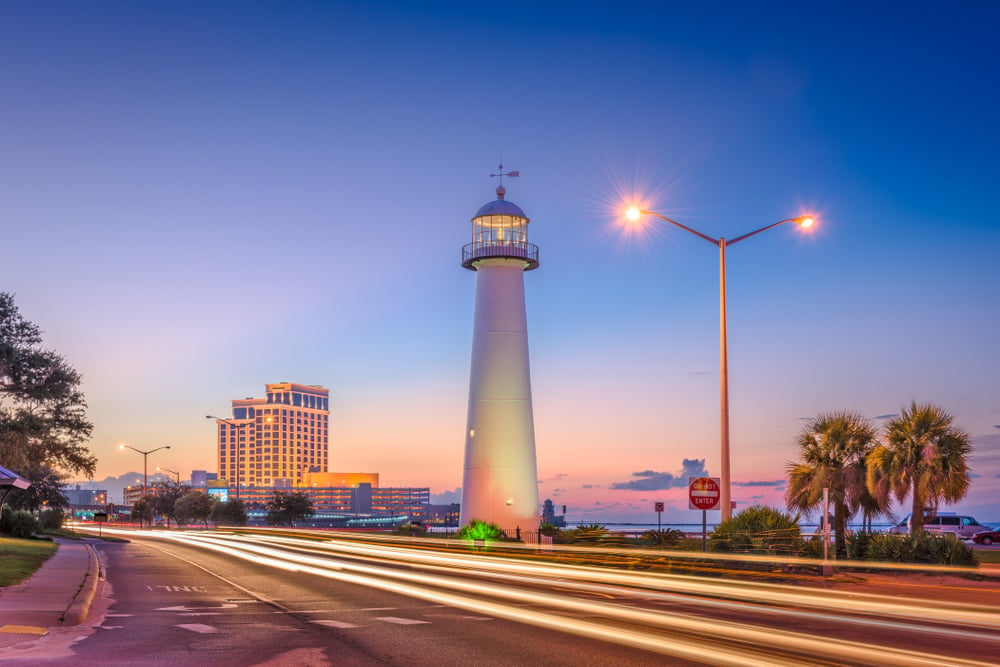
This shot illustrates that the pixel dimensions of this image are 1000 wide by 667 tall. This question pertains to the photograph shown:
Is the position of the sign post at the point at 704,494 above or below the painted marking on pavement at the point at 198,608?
above

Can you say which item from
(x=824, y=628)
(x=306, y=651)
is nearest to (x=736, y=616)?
(x=824, y=628)

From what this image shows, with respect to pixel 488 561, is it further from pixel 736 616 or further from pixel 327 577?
pixel 736 616

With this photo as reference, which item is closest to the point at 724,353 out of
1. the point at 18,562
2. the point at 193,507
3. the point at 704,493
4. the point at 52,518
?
the point at 704,493

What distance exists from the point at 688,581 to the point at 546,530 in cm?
2599

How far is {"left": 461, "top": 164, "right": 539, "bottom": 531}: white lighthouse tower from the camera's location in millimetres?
48594

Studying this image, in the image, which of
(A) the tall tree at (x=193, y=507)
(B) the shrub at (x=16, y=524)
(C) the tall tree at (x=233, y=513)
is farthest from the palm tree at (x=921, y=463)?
(A) the tall tree at (x=193, y=507)

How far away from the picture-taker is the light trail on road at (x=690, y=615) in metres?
11.4

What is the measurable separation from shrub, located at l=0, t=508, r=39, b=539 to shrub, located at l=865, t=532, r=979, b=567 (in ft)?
138

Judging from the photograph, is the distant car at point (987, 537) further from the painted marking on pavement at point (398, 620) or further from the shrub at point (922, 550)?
the painted marking on pavement at point (398, 620)

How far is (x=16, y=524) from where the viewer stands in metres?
50.5

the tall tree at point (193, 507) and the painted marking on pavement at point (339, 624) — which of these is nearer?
the painted marking on pavement at point (339, 624)

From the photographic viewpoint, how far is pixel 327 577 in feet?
84.7

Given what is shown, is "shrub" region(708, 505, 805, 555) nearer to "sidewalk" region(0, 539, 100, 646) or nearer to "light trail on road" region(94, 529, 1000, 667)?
"light trail on road" region(94, 529, 1000, 667)

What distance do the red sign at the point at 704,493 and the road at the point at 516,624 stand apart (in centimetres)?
230
